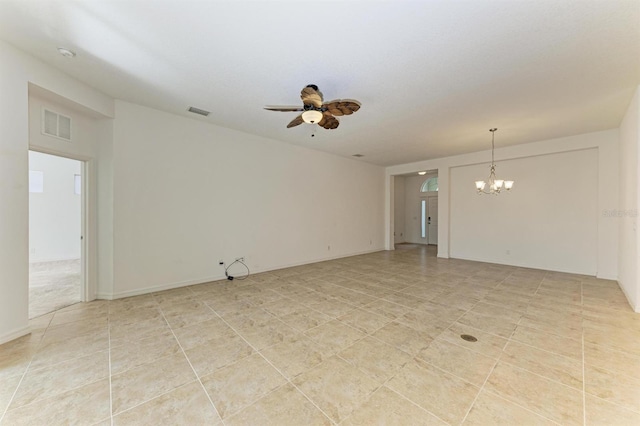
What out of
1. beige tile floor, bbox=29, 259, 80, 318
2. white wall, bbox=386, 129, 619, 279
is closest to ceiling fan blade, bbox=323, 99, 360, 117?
beige tile floor, bbox=29, 259, 80, 318

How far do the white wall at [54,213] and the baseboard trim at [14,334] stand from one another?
5.10 metres

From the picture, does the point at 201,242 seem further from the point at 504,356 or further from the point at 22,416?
the point at 504,356

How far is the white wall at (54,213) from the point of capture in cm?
641

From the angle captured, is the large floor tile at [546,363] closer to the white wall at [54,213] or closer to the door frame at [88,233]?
the door frame at [88,233]

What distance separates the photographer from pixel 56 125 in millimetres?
3348

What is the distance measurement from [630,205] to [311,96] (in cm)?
525

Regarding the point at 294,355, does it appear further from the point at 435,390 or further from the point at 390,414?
the point at 435,390

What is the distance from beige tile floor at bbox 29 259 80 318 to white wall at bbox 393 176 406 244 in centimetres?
975

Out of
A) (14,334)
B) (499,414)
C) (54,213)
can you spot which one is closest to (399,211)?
(499,414)

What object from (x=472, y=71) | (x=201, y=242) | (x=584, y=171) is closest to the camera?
(x=472, y=71)

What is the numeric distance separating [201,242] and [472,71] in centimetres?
497

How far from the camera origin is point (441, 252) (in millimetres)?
7520

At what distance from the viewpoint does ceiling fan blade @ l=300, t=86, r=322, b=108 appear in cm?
277

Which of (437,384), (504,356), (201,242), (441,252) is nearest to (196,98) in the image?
(201,242)
